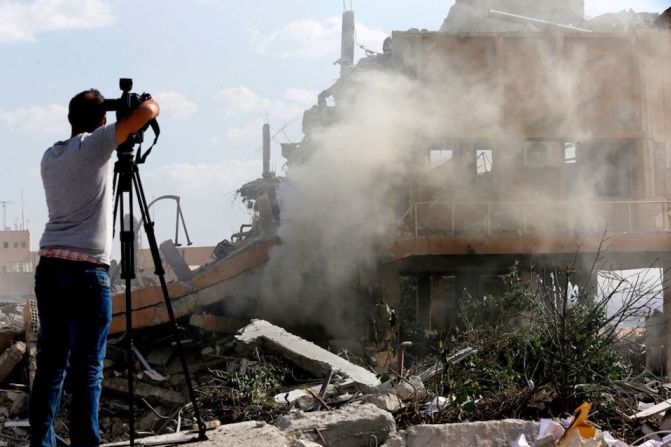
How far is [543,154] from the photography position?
19422mm

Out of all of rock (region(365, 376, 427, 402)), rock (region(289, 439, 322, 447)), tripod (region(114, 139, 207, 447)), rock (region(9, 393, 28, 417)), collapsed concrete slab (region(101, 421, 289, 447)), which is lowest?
rock (region(9, 393, 28, 417))

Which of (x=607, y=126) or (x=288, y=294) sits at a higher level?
(x=607, y=126)

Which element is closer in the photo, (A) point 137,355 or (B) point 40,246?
(B) point 40,246

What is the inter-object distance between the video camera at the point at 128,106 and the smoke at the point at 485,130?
42.7 feet

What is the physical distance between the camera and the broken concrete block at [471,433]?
4482 millimetres

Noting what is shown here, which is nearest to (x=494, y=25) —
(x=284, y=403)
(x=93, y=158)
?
(x=284, y=403)

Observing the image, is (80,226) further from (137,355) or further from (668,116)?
→ (668,116)

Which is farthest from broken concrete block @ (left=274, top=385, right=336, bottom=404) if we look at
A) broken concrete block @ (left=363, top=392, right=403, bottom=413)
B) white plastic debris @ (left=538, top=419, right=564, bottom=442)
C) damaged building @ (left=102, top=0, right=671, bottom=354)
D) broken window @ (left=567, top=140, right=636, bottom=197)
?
broken window @ (left=567, top=140, right=636, bottom=197)

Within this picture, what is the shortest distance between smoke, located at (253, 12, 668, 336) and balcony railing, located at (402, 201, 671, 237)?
0.06m

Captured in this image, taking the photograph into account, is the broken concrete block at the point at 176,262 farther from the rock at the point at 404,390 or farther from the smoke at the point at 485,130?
the rock at the point at 404,390

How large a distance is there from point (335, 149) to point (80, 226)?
14460 mm

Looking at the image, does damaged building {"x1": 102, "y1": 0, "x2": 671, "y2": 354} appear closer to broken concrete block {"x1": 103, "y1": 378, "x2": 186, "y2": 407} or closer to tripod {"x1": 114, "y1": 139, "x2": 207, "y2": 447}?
broken concrete block {"x1": 103, "y1": 378, "x2": 186, "y2": 407}

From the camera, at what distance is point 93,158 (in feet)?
11.2

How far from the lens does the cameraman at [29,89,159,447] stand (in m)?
3.41
